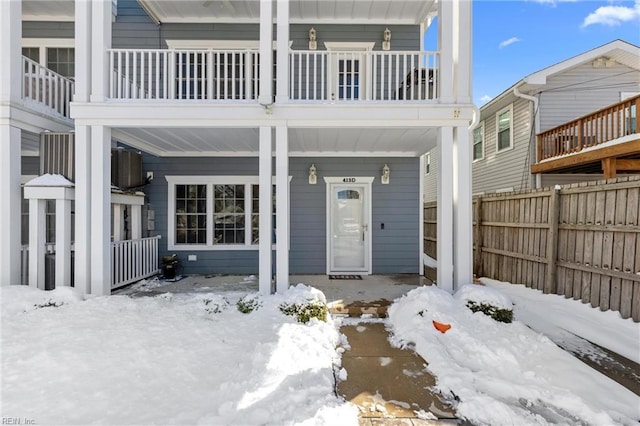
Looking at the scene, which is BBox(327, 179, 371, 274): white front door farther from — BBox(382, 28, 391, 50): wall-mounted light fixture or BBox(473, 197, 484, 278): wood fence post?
BBox(382, 28, 391, 50): wall-mounted light fixture

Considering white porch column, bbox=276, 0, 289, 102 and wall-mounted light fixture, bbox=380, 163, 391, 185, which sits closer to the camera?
white porch column, bbox=276, 0, 289, 102

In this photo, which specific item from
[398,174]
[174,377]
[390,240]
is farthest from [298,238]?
[174,377]

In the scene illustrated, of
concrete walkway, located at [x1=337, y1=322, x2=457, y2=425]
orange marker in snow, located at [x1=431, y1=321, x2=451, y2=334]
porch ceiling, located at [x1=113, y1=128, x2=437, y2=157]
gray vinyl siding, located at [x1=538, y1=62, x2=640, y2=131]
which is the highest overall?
gray vinyl siding, located at [x1=538, y1=62, x2=640, y2=131]

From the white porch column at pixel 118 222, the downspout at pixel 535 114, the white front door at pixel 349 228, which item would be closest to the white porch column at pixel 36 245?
the white porch column at pixel 118 222

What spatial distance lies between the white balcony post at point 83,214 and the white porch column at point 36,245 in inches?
27.2

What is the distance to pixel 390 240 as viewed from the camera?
727 cm

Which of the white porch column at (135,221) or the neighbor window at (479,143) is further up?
the neighbor window at (479,143)

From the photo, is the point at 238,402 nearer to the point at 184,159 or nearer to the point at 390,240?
the point at 390,240

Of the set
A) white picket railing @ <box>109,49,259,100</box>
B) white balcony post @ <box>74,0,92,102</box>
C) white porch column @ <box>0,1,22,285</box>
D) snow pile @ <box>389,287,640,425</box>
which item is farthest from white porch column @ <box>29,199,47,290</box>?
snow pile @ <box>389,287,640,425</box>

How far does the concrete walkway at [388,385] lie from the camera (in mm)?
2580

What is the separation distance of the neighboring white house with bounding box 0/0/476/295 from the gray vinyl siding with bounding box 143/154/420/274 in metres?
0.03

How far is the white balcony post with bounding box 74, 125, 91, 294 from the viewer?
15.9 feet

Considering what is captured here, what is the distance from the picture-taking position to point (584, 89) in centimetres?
931

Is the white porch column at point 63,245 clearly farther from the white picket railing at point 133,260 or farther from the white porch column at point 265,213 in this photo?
the white porch column at point 265,213
